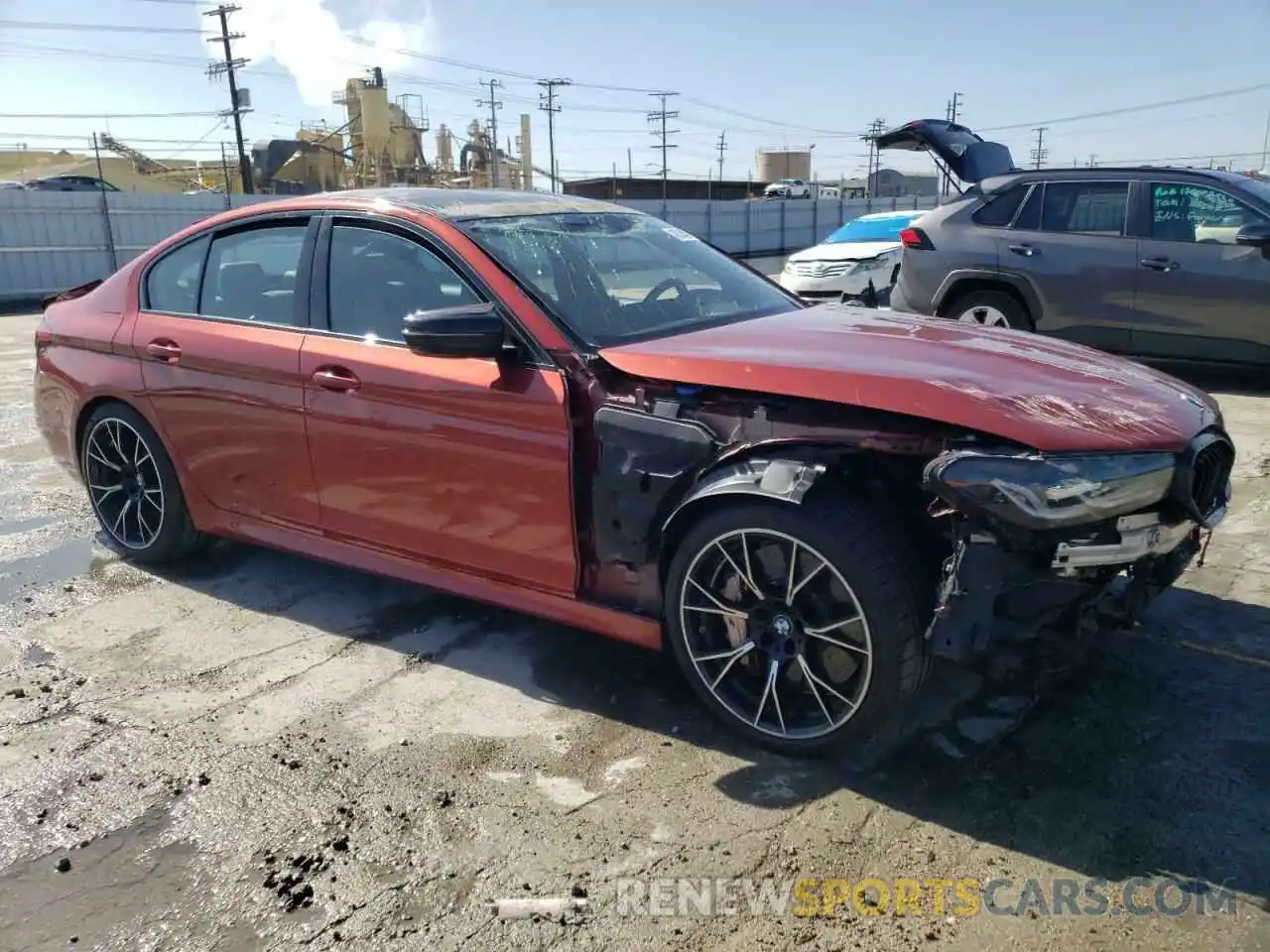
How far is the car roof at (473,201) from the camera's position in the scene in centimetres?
371

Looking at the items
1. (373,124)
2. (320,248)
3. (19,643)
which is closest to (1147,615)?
(320,248)

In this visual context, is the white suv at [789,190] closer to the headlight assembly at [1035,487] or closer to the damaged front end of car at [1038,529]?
the damaged front end of car at [1038,529]

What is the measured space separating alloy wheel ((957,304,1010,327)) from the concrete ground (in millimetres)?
4468

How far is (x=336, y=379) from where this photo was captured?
364 centimetres

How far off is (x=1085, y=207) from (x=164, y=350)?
6739mm

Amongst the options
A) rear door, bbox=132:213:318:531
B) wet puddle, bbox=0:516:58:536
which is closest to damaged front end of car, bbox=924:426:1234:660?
rear door, bbox=132:213:318:531

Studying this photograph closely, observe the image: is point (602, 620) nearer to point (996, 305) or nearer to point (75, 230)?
point (996, 305)

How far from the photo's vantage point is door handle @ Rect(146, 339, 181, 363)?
4215mm

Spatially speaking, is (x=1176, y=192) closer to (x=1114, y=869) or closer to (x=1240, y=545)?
(x=1240, y=545)

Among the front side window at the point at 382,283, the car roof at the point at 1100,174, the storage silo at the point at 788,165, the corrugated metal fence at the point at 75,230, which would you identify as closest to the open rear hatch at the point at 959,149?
the car roof at the point at 1100,174

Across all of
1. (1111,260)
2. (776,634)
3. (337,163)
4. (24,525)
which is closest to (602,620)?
(776,634)

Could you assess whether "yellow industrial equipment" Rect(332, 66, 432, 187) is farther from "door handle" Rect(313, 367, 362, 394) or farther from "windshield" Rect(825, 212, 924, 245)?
"door handle" Rect(313, 367, 362, 394)

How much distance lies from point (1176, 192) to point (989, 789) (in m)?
6.33

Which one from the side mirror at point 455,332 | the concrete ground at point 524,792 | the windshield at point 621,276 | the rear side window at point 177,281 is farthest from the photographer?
the rear side window at point 177,281
